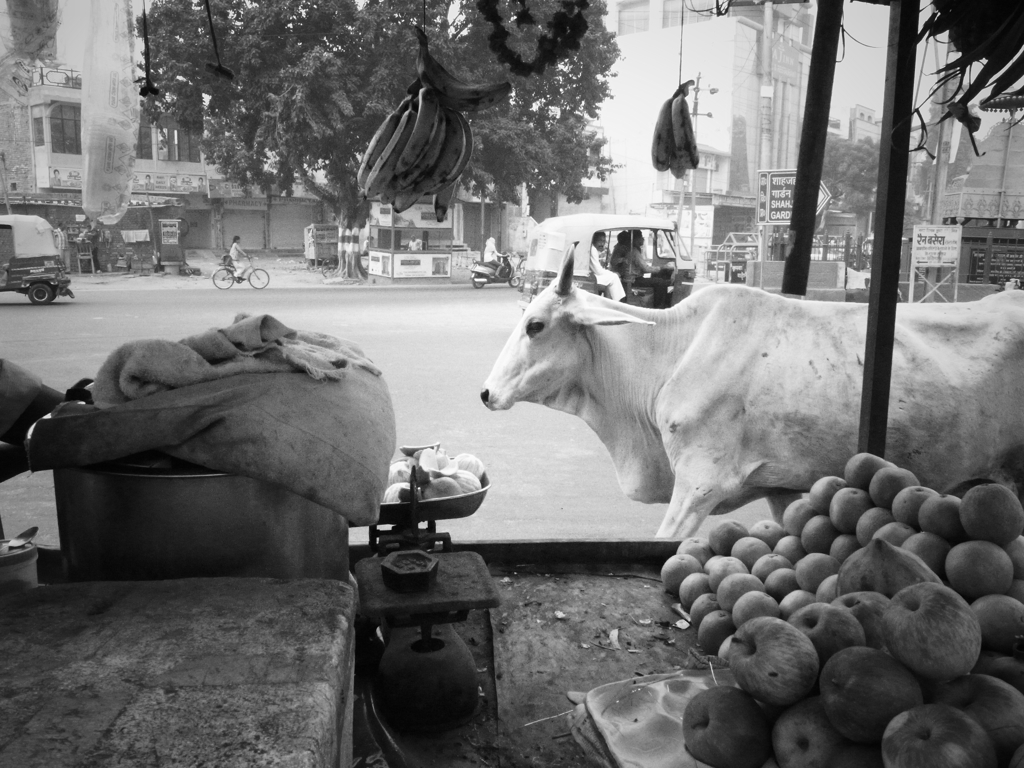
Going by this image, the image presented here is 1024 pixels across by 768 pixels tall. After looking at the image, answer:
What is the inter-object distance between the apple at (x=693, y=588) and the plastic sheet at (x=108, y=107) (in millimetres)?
6423

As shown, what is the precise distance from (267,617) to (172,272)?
90.0ft

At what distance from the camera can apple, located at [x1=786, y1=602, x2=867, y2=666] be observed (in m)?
1.52

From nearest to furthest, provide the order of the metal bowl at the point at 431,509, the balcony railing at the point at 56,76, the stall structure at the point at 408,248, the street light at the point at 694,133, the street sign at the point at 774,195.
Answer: the metal bowl at the point at 431,509 → the street light at the point at 694,133 → the balcony railing at the point at 56,76 → the street sign at the point at 774,195 → the stall structure at the point at 408,248

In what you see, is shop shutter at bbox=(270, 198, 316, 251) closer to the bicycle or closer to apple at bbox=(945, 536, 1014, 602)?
the bicycle

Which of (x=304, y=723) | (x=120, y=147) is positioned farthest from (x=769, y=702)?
(x=120, y=147)

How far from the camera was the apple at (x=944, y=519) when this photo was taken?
1.86m

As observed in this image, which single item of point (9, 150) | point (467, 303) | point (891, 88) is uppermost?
point (9, 150)

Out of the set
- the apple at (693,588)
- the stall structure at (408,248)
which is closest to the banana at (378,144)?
the apple at (693,588)

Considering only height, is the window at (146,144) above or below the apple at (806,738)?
above

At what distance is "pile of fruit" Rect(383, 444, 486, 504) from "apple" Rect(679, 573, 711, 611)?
76 centimetres

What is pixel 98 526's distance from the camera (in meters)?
1.93

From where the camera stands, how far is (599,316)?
396cm

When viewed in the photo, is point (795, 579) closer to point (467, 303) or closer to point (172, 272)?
point (467, 303)

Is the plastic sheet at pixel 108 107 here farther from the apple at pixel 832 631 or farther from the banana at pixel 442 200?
the apple at pixel 832 631
